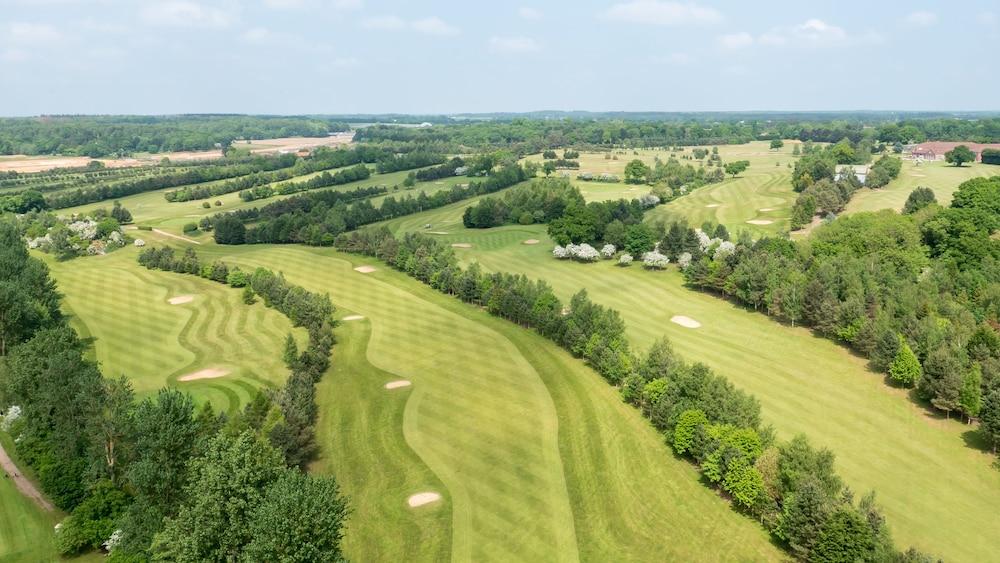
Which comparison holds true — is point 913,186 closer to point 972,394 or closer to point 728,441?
point 972,394

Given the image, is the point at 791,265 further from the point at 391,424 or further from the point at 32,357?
the point at 32,357

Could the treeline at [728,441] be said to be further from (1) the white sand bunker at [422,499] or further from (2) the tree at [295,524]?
(2) the tree at [295,524]

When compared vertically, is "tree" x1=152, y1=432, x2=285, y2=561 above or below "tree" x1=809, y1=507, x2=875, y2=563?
above

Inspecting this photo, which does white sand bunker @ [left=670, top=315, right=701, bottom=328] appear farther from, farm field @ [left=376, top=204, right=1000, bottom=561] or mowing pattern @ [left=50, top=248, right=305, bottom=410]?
mowing pattern @ [left=50, top=248, right=305, bottom=410]

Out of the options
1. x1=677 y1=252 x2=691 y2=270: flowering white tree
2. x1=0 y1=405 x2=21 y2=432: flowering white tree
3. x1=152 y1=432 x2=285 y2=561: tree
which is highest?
x1=152 y1=432 x2=285 y2=561: tree

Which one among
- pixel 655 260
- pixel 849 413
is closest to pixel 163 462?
pixel 849 413

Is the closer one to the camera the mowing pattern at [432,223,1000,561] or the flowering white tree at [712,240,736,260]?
the mowing pattern at [432,223,1000,561]

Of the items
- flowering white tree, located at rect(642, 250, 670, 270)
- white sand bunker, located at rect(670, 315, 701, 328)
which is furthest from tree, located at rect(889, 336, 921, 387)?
flowering white tree, located at rect(642, 250, 670, 270)
